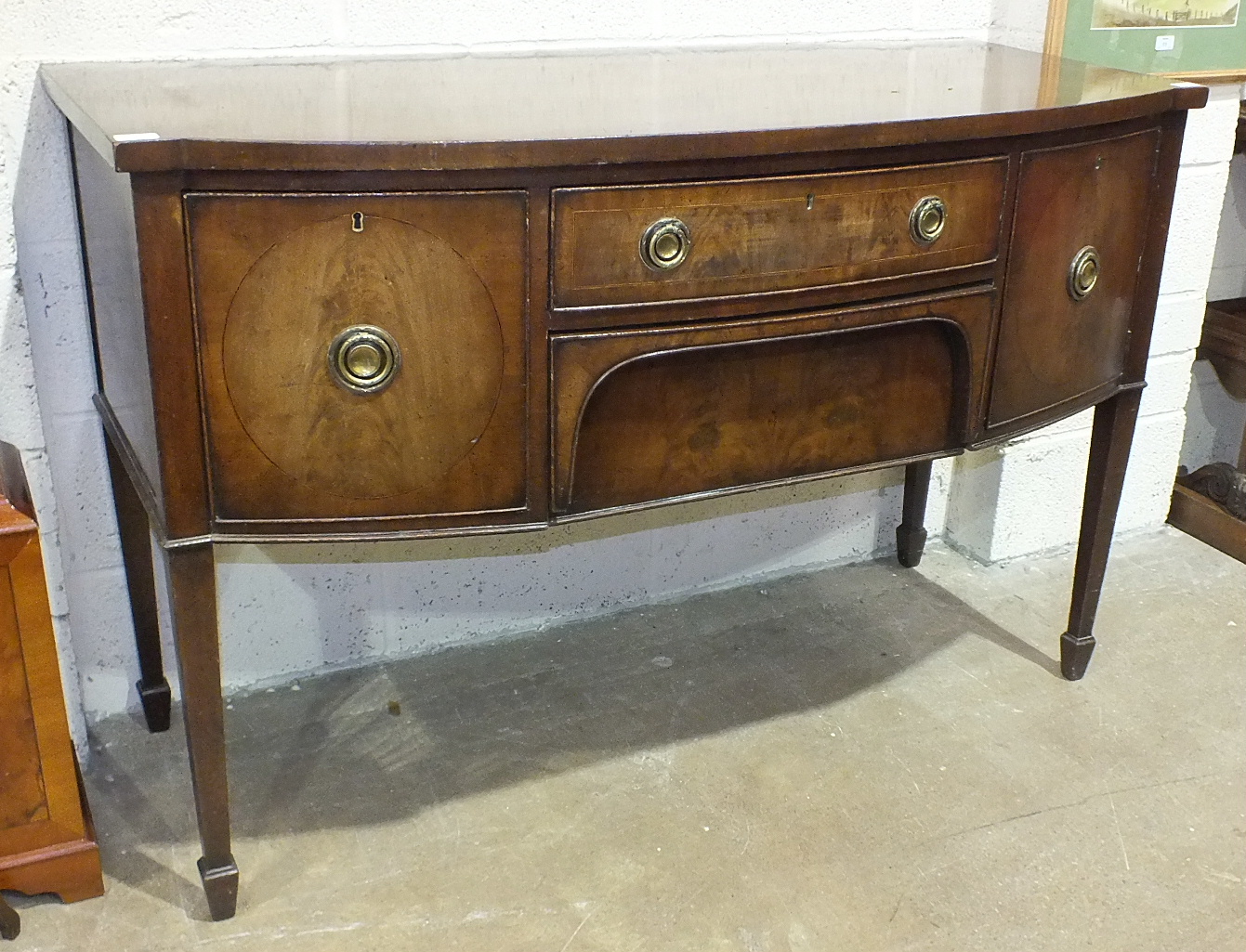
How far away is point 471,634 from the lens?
6.89ft

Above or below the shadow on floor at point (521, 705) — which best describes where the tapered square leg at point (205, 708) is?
above

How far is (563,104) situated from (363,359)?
372 mm

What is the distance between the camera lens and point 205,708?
142cm

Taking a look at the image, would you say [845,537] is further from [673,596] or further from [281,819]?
[281,819]

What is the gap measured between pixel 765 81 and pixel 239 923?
1.16 metres

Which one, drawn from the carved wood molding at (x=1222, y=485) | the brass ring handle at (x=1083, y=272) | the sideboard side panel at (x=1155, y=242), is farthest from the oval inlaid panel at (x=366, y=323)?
the carved wood molding at (x=1222, y=485)

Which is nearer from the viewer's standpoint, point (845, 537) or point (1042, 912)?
point (1042, 912)

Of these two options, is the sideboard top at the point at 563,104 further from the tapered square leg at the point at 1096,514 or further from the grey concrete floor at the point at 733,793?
the grey concrete floor at the point at 733,793

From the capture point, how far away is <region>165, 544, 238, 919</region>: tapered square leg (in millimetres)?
1342

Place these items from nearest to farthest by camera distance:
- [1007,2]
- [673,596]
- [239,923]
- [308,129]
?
[308,129] → [239,923] → [1007,2] → [673,596]

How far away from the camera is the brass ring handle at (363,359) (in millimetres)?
1245

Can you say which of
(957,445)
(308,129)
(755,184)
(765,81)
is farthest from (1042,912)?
(308,129)

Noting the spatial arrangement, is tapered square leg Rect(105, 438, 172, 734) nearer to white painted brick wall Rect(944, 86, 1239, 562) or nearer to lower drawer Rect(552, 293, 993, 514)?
lower drawer Rect(552, 293, 993, 514)

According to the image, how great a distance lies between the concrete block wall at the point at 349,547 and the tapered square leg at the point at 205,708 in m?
0.42
